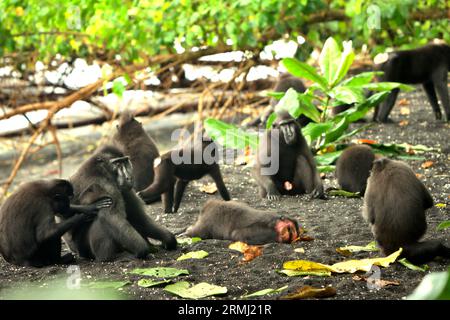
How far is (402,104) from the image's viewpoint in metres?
11.5

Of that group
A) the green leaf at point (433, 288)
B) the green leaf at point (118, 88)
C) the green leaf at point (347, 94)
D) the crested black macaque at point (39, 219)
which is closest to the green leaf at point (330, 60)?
the green leaf at point (347, 94)

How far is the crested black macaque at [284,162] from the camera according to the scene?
6998mm

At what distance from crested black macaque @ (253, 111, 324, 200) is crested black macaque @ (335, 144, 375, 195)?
28 centimetres

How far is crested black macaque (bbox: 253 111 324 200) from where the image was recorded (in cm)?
700

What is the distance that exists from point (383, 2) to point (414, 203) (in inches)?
208

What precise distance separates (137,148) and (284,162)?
5.80 feet

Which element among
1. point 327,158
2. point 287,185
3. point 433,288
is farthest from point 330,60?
point 433,288

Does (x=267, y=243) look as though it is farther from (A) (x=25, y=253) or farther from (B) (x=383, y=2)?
(B) (x=383, y=2)

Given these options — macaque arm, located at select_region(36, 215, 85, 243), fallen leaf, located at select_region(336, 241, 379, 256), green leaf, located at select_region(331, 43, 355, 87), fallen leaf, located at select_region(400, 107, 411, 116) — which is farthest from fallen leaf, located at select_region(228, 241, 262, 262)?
fallen leaf, located at select_region(400, 107, 411, 116)

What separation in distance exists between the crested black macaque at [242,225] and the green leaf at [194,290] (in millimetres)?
1040

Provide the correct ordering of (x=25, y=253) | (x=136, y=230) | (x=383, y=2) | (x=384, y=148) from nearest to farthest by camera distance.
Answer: (x=25, y=253) → (x=136, y=230) → (x=384, y=148) → (x=383, y=2)

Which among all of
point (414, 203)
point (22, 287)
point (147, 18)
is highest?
point (147, 18)

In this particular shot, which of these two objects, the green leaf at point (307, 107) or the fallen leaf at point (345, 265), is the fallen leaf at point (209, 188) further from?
the fallen leaf at point (345, 265)

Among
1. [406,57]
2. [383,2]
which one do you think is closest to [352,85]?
[383,2]
